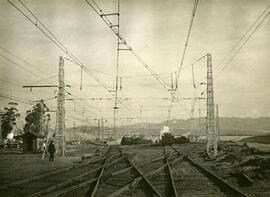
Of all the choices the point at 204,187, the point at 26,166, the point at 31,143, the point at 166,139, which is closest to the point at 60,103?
the point at 26,166

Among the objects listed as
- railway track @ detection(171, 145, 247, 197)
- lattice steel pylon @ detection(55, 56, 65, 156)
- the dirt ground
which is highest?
lattice steel pylon @ detection(55, 56, 65, 156)

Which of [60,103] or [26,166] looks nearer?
[26,166]

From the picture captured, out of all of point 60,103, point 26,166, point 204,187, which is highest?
point 60,103

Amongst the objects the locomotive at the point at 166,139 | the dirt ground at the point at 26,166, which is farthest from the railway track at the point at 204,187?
the locomotive at the point at 166,139

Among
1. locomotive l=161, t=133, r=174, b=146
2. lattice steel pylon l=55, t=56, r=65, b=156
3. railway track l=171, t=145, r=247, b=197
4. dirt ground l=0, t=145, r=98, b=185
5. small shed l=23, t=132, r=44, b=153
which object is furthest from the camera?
locomotive l=161, t=133, r=174, b=146

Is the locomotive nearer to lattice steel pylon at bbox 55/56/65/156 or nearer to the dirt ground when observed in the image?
lattice steel pylon at bbox 55/56/65/156

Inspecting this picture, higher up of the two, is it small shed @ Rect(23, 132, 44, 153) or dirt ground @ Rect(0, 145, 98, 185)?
small shed @ Rect(23, 132, 44, 153)

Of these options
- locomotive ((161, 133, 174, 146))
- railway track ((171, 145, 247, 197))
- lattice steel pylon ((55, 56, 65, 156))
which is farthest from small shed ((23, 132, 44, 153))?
locomotive ((161, 133, 174, 146))

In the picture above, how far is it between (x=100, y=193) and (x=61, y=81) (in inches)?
799

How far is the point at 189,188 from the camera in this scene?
13430 mm

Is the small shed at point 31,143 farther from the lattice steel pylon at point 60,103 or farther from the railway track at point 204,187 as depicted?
the railway track at point 204,187

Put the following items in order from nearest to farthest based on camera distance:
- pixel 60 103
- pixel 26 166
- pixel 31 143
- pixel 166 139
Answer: pixel 26 166 < pixel 60 103 < pixel 31 143 < pixel 166 139

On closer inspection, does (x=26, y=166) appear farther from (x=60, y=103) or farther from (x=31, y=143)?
(x=31, y=143)

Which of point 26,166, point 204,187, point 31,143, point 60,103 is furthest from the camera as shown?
point 31,143
